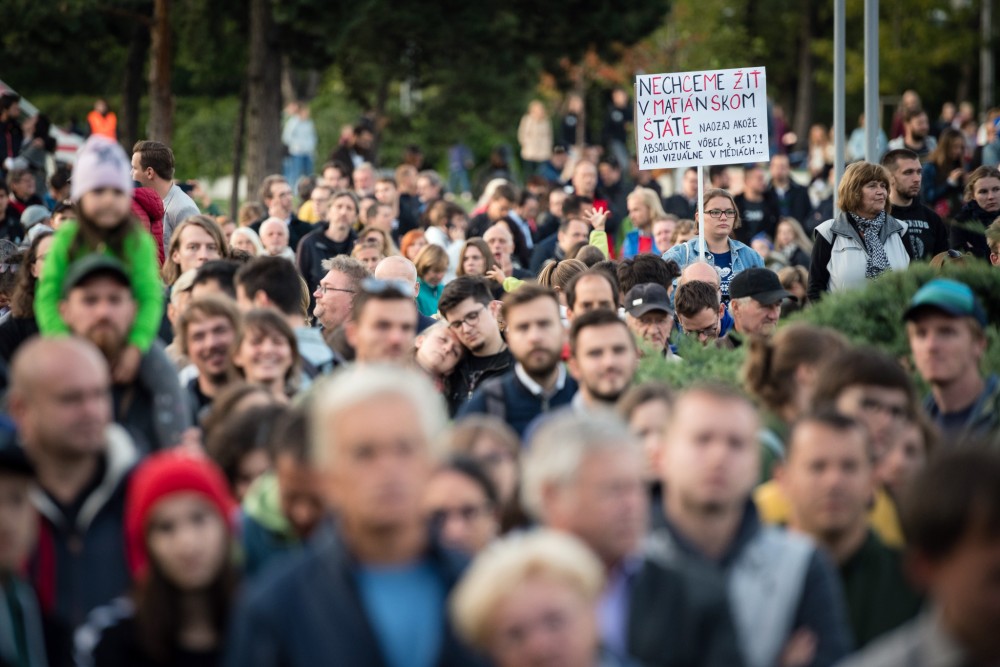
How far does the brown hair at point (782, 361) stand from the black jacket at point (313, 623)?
3015 millimetres

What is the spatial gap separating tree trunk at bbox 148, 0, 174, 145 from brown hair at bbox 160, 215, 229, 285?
53.8ft

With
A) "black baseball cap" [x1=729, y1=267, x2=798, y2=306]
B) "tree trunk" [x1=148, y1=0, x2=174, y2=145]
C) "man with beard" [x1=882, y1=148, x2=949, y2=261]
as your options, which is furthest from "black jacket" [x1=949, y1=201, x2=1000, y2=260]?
"tree trunk" [x1=148, y1=0, x2=174, y2=145]

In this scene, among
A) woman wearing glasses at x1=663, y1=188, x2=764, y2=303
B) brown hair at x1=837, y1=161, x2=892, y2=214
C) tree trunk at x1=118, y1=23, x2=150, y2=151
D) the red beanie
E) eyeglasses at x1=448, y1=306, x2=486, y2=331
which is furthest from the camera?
tree trunk at x1=118, y1=23, x2=150, y2=151

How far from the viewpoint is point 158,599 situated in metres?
5.02

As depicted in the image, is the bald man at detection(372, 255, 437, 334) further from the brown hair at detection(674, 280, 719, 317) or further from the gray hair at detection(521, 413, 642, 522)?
the gray hair at detection(521, 413, 642, 522)

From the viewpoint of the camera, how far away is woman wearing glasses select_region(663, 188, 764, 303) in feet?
46.6

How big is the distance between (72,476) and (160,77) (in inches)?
909

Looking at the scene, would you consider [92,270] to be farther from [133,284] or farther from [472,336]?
[472,336]

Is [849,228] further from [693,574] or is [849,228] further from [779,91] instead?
[779,91]

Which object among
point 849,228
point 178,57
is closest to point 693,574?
point 849,228

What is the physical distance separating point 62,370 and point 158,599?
37.3 inches

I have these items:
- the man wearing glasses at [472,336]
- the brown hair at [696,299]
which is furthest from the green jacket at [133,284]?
the brown hair at [696,299]

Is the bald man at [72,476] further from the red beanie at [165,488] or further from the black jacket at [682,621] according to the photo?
the black jacket at [682,621]

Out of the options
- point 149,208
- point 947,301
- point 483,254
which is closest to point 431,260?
point 483,254
